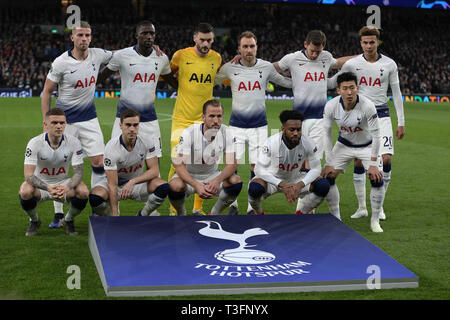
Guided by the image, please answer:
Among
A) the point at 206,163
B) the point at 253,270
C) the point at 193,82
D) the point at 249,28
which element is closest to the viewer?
the point at 253,270

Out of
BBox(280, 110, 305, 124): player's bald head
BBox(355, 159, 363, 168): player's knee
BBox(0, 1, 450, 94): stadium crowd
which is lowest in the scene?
BBox(355, 159, 363, 168): player's knee

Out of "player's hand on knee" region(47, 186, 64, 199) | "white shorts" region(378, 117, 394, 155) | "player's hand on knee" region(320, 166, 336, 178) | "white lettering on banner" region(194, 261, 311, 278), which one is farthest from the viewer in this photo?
"white shorts" region(378, 117, 394, 155)

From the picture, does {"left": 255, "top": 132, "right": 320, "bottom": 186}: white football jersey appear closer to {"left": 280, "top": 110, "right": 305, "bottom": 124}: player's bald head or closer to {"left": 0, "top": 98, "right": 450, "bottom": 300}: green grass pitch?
{"left": 280, "top": 110, "right": 305, "bottom": 124}: player's bald head

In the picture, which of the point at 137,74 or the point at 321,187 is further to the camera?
the point at 137,74

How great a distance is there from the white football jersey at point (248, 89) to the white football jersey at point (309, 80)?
0.31 metres

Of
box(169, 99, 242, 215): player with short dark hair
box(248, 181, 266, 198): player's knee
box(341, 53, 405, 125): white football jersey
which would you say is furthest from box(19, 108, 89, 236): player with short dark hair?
box(341, 53, 405, 125): white football jersey

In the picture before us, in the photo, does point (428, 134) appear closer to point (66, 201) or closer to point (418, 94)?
point (66, 201)

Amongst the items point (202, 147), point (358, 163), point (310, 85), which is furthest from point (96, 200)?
point (358, 163)

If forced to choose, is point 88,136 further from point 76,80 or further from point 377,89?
point 377,89

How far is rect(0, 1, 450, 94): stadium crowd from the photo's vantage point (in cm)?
3678

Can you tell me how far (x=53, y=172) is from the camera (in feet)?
22.2

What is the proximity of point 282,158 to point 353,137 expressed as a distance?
39.2 inches

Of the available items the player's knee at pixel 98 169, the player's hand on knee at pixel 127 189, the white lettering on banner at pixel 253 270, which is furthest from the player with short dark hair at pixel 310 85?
the white lettering on banner at pixel 253 270

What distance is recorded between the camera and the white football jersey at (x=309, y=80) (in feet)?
25.9
